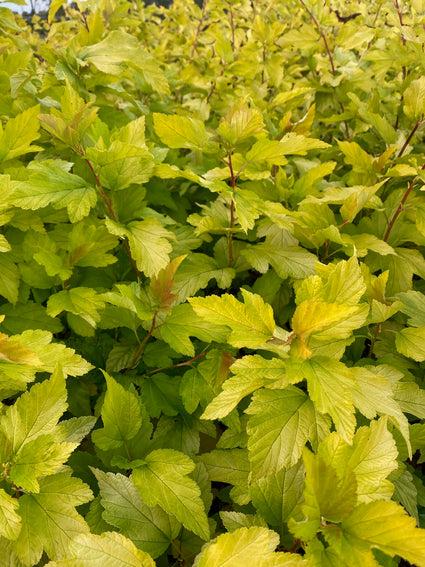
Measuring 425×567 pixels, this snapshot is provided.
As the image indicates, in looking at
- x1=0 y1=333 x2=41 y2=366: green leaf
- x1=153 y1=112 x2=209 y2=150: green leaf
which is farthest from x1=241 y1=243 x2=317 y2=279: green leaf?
x1=0 y1=333 x2=41 y2=366: green leaf

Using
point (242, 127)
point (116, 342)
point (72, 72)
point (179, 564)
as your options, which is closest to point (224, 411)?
point (179, 564)

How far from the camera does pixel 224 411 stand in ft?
2.72

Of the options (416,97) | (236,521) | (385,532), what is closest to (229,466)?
(236,521)

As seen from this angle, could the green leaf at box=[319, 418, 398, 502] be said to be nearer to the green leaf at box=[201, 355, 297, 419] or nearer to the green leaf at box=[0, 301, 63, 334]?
the green leaf at box=[201, 355, 297, 419]

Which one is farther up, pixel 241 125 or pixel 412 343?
pixel 241 125

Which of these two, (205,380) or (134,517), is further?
(205,380)

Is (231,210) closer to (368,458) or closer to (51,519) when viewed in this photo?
(368,458)

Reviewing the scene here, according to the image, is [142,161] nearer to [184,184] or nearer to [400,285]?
[184,184]

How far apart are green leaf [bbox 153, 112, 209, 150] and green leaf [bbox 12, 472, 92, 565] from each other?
88cm

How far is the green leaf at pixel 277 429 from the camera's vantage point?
32.9 inches

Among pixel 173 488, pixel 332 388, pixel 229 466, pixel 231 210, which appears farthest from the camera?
pixel 231 210

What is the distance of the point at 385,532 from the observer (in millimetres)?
613

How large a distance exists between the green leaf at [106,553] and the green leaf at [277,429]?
0.26m

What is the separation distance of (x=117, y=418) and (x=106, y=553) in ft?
1.03
